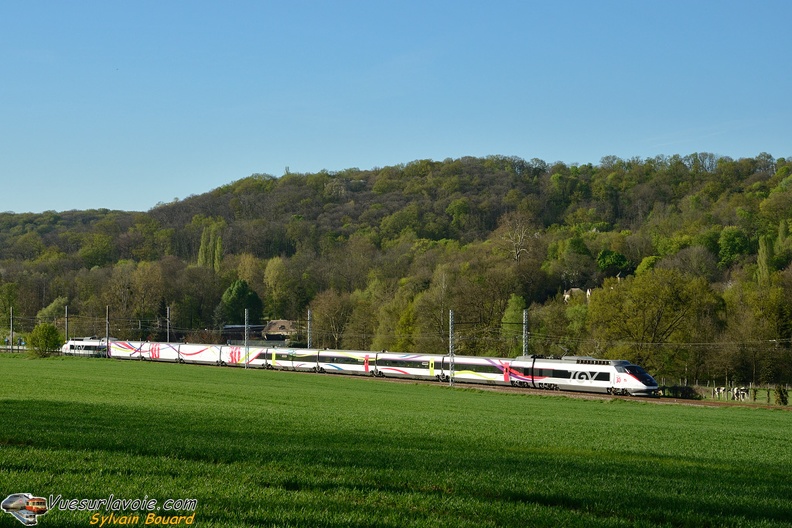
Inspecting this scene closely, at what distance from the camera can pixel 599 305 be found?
7381 centimetres

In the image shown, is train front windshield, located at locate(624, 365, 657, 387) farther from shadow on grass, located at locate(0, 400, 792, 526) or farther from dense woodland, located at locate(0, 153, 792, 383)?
shadow on grass, located at locate(0, 400, 792, 526)

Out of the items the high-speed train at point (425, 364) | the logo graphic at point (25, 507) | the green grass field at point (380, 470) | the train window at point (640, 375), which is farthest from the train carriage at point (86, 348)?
the logo graphic at point (25, 507)

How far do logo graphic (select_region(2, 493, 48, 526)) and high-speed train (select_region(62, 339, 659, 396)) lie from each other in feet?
168

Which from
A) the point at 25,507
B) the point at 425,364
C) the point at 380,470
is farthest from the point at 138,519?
the point at 425,364

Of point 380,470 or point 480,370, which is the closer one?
point 380,470

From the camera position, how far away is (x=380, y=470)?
41.5ft

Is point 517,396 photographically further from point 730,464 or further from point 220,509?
point 220,509

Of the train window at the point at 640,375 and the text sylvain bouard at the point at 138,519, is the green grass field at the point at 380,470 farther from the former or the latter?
the train window at the point at 640,375

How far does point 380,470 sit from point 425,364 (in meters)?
55.8

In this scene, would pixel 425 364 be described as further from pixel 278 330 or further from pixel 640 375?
pixel 278 330

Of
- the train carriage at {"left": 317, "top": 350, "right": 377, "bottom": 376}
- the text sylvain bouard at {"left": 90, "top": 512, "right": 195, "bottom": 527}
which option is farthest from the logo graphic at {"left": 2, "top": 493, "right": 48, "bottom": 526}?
the train carriage at {"left": 317, "top": 350, "right": 377, "bottom": 376}

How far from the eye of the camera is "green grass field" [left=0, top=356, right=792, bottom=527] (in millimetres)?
9859

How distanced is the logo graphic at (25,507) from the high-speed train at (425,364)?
51257 millimetres

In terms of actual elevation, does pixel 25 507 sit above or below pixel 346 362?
above
